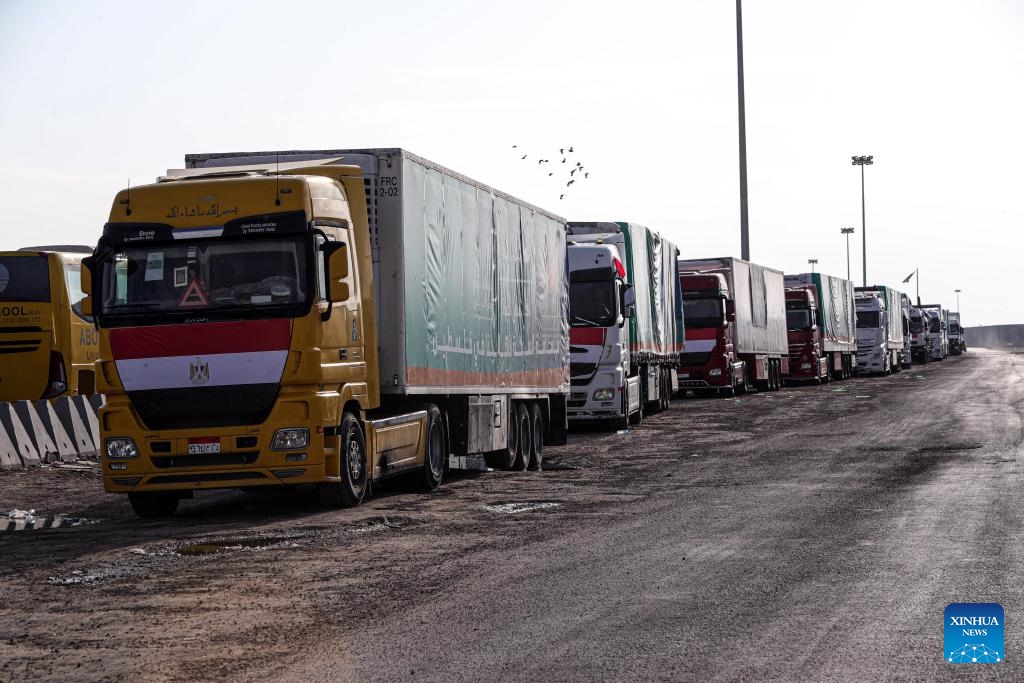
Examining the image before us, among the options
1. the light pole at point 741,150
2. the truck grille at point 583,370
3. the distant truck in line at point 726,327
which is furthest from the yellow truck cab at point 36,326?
the light pole at point 741,150

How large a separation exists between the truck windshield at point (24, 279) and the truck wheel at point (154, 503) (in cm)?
751

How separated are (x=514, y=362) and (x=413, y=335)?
4.19 meters

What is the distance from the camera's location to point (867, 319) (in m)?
63.6

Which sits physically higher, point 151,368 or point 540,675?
point 151,368

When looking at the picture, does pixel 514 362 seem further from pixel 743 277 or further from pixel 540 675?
pixel 743 277

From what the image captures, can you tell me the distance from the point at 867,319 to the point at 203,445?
175 ft

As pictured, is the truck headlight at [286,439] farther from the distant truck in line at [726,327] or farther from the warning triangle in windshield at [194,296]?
the distant truck in line at [726,327]

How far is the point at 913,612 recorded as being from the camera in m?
8.30

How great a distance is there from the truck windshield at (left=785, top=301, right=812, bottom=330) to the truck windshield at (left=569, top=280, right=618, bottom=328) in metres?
26.3

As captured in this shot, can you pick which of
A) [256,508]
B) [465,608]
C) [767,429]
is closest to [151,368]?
[256,508]

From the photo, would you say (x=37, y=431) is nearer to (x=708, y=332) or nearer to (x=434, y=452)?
(x=434, y=452)

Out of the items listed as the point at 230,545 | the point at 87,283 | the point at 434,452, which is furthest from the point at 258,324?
the point at 434,452

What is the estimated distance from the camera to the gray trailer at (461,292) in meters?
14.7

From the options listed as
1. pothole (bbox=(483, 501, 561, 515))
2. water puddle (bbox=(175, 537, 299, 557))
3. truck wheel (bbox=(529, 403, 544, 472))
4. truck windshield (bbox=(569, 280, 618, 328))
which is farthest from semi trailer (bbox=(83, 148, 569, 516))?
truck windshield (bbox=(569, 280, 618, 328))
